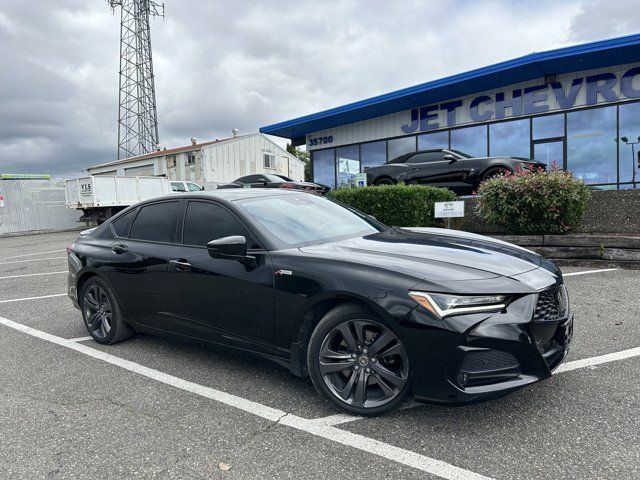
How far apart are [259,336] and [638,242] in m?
6.33

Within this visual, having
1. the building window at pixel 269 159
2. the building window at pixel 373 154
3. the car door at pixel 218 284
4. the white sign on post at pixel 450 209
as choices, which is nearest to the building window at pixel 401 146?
the building window at pixel 373 154

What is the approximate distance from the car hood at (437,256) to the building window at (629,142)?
12.8m

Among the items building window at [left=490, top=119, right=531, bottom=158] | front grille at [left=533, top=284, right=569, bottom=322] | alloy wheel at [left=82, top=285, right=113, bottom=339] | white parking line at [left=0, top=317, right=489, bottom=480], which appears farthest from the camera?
building window at [left=490, top=119, right=531, bottom=158]

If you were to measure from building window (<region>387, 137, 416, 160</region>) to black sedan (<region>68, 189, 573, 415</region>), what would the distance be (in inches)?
561

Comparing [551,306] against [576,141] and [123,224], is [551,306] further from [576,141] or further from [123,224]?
[576,141]

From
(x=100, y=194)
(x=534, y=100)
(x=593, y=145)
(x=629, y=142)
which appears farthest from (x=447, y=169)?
(x=100, y=194)

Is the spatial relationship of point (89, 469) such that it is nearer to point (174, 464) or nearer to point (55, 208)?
point (174, 464)

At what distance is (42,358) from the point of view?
4.14 meters

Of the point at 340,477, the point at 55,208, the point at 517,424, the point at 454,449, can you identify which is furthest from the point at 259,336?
the point at 55,208

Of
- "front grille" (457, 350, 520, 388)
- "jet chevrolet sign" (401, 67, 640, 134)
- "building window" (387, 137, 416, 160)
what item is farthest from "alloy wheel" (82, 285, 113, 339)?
"building window" (387, 137, 416, 160)

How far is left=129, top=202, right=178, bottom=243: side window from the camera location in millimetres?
4016

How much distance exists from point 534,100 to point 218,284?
1456 centimetres

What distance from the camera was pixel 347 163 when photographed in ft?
65.2

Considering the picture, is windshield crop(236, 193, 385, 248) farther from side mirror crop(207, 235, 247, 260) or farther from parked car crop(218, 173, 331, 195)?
parked car crop(218, 173, 331, 195)
